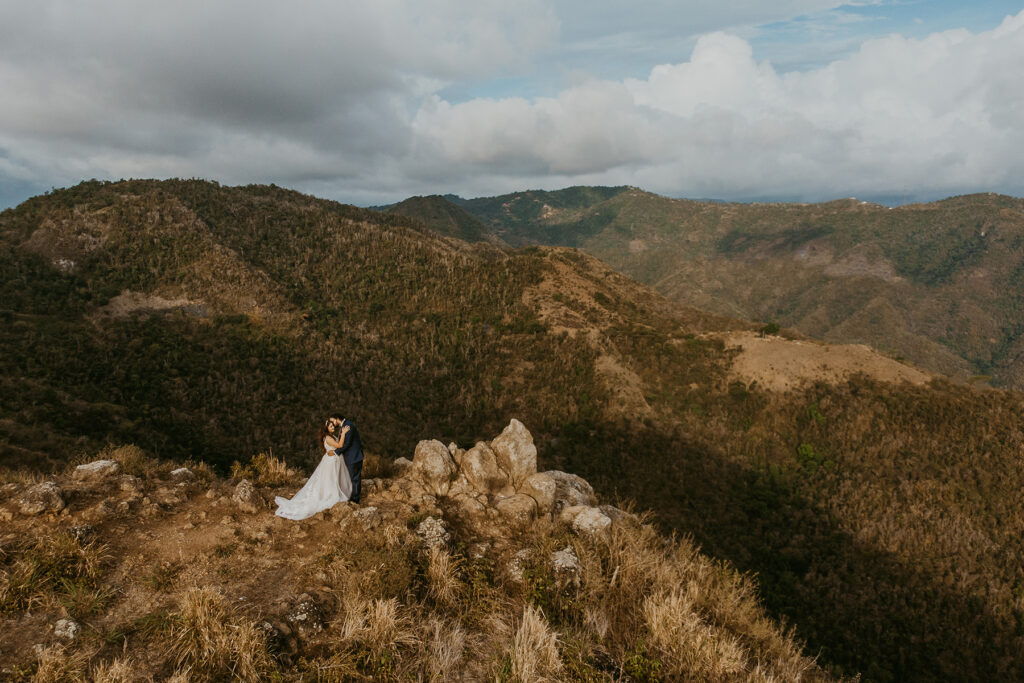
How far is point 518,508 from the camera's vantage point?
8758mm

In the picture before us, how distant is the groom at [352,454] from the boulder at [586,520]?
4.55 metres

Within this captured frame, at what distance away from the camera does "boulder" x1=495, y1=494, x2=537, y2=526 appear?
8.55 m

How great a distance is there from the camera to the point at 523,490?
395 inches

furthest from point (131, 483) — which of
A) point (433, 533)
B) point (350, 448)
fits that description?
point (433, 533)

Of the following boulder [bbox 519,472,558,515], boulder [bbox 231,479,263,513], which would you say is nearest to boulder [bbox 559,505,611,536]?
boulder [bbox 519,472,558,515]

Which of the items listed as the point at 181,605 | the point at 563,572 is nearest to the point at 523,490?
the point at 563,572

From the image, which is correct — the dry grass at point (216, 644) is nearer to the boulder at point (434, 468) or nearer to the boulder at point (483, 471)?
the boulder at point (434, 468)

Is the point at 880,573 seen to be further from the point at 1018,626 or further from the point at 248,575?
the point at 248,575

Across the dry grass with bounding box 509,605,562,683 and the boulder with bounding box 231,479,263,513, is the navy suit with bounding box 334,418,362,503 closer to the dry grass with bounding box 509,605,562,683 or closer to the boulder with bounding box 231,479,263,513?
the boulder with bounding box 231,479,263,513

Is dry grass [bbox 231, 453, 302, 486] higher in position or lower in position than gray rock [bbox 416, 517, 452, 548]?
lower

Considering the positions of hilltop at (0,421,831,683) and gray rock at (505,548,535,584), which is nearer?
hilltop at (0,421,831,683)

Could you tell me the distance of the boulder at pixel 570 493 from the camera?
1007cm

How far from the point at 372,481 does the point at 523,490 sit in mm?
3741

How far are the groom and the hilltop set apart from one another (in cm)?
54
